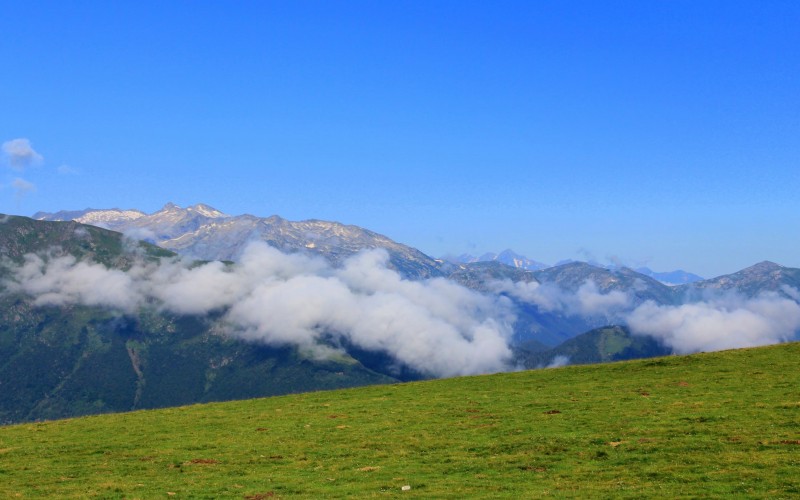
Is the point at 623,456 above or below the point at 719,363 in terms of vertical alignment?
below

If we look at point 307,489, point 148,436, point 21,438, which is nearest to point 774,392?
point 307,489

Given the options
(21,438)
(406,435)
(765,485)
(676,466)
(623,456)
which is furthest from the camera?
(21,438)

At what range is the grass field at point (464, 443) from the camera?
36.5 meters

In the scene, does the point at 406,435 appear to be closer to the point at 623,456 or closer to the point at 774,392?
the point at 623,456

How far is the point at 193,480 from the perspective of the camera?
41.2 metres

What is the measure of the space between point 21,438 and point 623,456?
4996cm

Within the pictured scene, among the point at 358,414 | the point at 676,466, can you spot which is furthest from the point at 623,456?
the point at 358,414

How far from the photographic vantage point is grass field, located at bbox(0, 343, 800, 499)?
36.5m

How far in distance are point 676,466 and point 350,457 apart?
66.8ft

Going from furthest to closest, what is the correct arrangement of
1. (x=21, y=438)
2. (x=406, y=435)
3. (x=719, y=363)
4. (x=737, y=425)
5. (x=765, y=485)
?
(x=719, y=363) < (x=21, y=438) < (x=406, y=435) < (x=737, y=425) < (x=765, y=485)

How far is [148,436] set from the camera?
5716 centimetres

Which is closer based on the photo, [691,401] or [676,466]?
[676,466]

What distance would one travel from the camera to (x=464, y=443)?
154ft

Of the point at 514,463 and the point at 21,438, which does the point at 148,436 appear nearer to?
the point at 21,438
